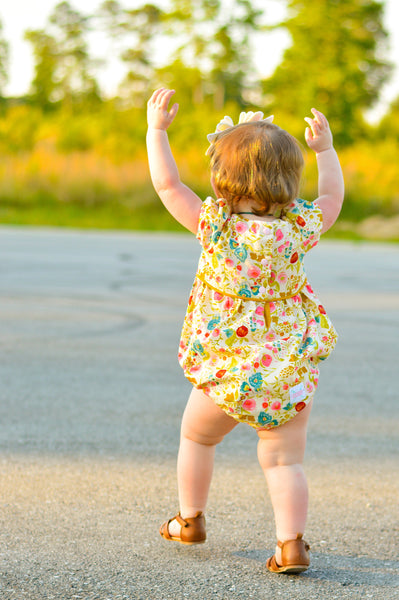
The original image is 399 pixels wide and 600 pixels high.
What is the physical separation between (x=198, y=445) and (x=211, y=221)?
67cm

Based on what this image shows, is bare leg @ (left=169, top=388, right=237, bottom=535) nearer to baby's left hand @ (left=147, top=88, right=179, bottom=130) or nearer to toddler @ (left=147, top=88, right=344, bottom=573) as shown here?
toddler @ (left=147, top=88, right=344, bottom=573)

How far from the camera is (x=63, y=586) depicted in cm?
236

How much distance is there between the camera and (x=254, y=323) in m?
2.48

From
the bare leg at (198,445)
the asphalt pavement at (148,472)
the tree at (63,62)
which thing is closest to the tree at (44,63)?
the tree at (63,62)

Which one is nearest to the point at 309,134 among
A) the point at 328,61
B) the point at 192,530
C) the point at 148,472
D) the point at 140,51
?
the point at 192,530

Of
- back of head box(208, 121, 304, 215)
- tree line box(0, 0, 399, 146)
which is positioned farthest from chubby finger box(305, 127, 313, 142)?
tree line box(0, 0, 399, 146)

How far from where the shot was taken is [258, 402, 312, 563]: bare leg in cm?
251

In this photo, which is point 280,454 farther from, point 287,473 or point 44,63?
point 44,63

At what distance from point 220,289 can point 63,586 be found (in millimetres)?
925

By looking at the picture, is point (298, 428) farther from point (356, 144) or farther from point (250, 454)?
point (356, 144)

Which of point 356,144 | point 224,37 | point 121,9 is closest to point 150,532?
point 356,144

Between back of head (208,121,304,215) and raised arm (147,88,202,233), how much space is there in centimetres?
11

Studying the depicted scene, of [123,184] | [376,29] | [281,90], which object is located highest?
[376,29]

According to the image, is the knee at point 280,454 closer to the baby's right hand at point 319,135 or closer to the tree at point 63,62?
the baby's right hand at point 319,135
